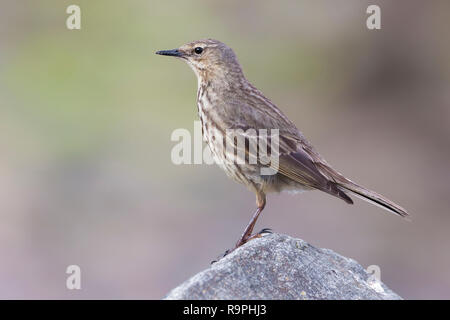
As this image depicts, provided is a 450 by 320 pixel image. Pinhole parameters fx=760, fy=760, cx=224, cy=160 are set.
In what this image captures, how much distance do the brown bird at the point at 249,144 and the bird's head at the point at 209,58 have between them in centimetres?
3

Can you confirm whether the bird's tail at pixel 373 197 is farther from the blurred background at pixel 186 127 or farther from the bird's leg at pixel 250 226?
the blurred background at pixel 186 127

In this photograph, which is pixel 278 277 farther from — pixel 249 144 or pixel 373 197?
pixel 249 144

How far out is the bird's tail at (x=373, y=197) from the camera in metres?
6.21

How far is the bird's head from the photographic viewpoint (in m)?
7.36

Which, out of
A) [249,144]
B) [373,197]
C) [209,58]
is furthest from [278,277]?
[209,58]

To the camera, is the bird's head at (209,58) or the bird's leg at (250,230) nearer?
the bird's leg at (250,230)

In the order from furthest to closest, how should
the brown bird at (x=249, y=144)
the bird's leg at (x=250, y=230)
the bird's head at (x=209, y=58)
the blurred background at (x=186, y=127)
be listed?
the blurred background at (x=186, y=127)
the bird's head at (x=209, y=58)
the brown bird at (x=249, y=144)
the bird's leg at (x=250, y=230)

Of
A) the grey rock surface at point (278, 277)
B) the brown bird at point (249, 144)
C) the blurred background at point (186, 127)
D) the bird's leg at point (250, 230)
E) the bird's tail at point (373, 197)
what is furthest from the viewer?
the blurred background at point (186, 127)

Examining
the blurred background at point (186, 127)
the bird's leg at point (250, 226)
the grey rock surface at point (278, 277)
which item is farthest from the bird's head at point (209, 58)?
the blurred background at point (186, 127)

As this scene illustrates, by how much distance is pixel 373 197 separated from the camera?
250 inches

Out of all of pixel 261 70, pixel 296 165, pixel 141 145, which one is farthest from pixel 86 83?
pixel 296 165

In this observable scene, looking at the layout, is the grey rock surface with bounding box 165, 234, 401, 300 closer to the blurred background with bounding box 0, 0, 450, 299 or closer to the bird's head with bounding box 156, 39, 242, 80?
the bird's head with bounding box 156, 39, 242, 80

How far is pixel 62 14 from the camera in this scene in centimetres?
1719

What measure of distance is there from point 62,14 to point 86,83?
221 centimetres
